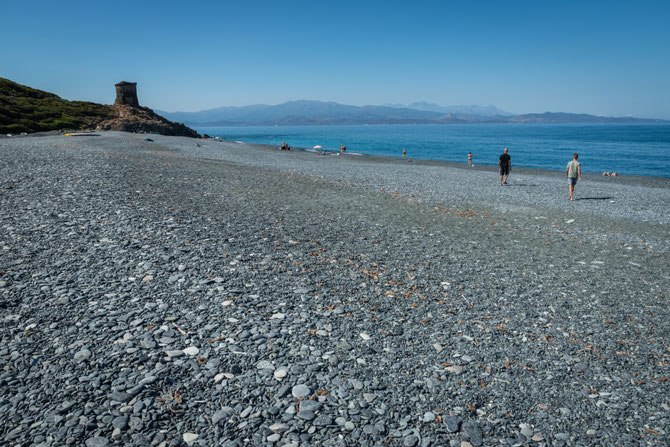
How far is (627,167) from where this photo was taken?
58.0 metres

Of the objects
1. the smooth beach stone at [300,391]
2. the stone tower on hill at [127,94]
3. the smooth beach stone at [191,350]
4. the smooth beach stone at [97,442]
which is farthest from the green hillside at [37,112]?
the smooth beach stone at [300,391]

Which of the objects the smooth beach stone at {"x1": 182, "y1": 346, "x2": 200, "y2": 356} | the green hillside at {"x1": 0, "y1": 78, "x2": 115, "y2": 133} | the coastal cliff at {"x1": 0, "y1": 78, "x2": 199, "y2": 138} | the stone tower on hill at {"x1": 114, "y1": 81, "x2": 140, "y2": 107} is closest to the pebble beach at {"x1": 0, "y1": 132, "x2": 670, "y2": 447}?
the smooth beach stone at {"x1": 182, "y1": 346, "x2": 200, "y2": 356}

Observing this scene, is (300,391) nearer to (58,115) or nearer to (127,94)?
(58,115)

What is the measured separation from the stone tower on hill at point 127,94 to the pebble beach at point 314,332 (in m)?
103

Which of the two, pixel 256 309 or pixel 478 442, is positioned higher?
pixel 256 309

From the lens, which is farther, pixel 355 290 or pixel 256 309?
pixel 355 290

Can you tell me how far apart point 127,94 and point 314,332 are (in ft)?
385

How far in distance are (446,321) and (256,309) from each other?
3825mm

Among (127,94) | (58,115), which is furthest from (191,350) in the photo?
(127,94)

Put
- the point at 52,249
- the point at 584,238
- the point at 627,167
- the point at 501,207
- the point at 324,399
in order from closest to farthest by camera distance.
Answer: the point at 324,399, the point at 52,249, the point at 584,238, the point at 501,207, the point at 627,167

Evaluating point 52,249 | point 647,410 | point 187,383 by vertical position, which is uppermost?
point 52,249

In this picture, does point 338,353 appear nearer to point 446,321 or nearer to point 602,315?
point 446,321

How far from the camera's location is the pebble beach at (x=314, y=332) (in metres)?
4.67

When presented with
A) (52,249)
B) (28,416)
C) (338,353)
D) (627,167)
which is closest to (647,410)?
(338,353)
